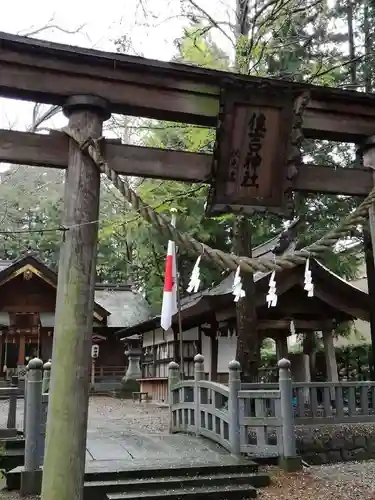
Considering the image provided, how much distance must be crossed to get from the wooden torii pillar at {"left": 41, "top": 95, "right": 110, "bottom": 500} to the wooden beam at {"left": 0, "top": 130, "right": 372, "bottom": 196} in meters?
0.18

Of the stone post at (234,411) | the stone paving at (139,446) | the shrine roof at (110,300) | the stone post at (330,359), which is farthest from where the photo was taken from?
the shrine roof at (110,300)

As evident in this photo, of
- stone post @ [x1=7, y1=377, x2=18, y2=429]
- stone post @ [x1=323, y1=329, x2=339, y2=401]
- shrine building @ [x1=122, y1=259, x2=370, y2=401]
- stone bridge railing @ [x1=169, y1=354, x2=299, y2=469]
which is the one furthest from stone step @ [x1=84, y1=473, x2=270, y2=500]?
stone post @ [x1=323, y1=329, x2=339, y2=401]

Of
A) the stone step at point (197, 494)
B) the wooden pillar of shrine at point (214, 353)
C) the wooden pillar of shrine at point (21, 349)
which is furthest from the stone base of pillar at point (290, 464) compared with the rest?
the wooden pillar of shrine at point (21, 349)

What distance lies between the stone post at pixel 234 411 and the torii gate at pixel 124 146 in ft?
12.6

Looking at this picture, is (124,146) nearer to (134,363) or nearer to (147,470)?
(147,470)

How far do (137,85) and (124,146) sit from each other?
578mm

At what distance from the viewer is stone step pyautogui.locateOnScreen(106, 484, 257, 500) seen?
568 cm

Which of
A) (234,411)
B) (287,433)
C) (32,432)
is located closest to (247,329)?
(234,411)

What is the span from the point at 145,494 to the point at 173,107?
4.43m

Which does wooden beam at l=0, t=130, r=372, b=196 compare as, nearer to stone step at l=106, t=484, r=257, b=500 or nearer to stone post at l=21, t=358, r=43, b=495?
stone post at l=21, t=358, r=43, b=495

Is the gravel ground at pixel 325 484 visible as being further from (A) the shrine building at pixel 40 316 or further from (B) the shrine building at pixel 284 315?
(A) the shrine building at pixel 40 316

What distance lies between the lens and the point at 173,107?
4461 millimetres

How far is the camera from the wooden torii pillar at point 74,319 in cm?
367

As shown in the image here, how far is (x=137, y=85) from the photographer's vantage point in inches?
172
